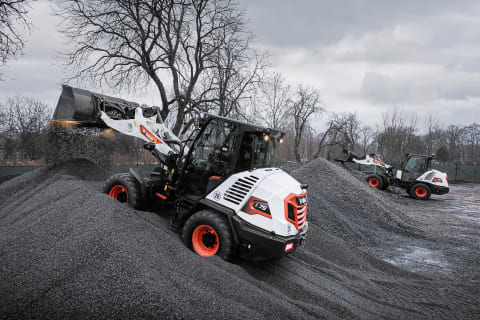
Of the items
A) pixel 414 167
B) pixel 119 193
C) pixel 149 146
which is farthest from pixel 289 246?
pixel 414 167

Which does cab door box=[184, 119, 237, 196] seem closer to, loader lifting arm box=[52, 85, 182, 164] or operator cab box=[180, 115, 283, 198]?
operator cab box=[180, 115, 283, 198]

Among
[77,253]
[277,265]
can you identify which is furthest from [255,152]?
[77,253]

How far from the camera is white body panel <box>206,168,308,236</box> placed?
4.09 metres

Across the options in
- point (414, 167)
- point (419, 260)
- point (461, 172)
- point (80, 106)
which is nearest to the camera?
point (80, 106)

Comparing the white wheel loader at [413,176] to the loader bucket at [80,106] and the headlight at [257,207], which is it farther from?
the loader bucket at [80,106]

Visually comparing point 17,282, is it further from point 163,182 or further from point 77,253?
point 163,182

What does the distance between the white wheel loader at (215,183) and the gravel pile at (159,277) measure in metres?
0.44

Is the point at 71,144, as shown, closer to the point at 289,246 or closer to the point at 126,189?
the point at 126,189

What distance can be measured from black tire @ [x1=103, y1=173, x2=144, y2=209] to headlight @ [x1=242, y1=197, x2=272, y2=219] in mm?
2404

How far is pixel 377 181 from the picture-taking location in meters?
16.0

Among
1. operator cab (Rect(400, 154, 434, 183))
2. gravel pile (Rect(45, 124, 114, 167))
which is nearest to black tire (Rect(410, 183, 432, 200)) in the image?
operator cab (Rect(400, 154, 434, 183))

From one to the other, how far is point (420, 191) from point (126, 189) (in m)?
15.6

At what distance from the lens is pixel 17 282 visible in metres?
2.93

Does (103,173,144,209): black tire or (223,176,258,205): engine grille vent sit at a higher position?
(223,176,258,205): engine grille vent
